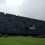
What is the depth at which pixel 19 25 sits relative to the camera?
4278cm

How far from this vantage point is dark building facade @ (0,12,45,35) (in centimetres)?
4128

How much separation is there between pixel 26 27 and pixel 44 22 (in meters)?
7.13

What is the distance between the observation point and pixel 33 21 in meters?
44.6

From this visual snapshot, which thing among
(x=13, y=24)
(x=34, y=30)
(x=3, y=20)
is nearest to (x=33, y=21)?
(x=34, y=30)

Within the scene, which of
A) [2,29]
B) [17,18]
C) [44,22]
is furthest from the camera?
[44,22]

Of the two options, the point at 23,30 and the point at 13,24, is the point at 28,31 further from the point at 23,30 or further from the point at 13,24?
the point at 13,24

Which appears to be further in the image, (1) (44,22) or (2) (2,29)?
(1) (44,22)

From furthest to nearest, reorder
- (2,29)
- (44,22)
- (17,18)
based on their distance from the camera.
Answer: (44,22)
(17,18)
(2,29)

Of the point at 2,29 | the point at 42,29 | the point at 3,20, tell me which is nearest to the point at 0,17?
the point at 3,20

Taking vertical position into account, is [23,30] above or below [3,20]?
below

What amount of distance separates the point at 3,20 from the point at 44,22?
13987mm

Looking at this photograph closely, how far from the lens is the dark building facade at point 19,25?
4128 cm

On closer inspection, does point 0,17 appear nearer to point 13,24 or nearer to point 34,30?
point 13,24

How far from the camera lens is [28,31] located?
43031 mm
